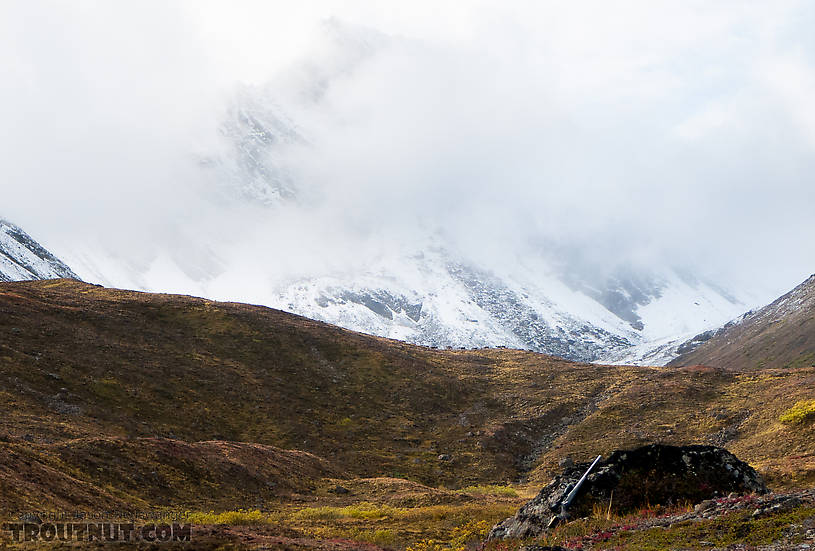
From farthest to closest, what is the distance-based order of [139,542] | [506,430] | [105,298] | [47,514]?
[105,298]
[506,430]
[47,514]
[139,542]

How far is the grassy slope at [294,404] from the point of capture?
40219 millimetres

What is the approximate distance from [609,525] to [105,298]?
7929 centimetres

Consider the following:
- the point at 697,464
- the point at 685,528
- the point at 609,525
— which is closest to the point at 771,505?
the point at 685,528

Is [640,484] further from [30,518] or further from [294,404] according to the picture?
[294,404]

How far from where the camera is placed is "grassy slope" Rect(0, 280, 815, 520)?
1583 inches

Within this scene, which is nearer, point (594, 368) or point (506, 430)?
point (506, 430)

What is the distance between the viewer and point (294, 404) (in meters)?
66.1

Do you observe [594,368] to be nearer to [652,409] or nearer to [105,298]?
[652,409]

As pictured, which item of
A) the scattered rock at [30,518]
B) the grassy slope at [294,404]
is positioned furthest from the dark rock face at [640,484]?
the scattered rock at [30,518]

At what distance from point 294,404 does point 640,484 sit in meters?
47.8

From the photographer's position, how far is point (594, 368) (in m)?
92.1

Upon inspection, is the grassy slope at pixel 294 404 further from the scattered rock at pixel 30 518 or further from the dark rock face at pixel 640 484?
the dark rock face at pixel 640 484

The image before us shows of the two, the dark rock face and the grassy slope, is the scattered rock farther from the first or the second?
the dark rock face

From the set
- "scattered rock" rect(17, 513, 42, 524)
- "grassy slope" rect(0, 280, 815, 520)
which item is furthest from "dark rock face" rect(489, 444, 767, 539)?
"scattered rock" rect(17, 513, 42, 524)
